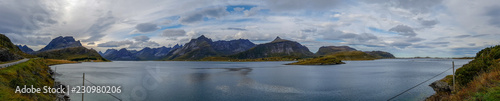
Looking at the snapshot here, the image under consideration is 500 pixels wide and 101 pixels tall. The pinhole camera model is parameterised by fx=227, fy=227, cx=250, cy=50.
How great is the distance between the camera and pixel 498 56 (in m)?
47.5

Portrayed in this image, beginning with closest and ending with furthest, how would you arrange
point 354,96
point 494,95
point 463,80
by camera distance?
point 494,95 < point 463,80 < point 354,96

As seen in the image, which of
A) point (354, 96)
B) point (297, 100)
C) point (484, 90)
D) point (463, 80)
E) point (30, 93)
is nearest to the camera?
point (484, 90)

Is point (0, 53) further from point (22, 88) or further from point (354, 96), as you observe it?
point (354, 96)

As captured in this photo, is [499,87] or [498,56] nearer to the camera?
[499,87]

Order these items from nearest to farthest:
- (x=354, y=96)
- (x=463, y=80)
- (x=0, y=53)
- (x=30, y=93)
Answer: (x=30, y=93), (x=463, y=80), (x=354, y=96), (x=0, y=53)

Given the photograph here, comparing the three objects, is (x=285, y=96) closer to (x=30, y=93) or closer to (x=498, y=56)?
(x=30, y=93)

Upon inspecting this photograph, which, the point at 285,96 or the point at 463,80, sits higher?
the point at 463,80

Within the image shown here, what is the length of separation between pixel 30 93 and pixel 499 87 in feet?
183

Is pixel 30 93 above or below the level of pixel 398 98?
above

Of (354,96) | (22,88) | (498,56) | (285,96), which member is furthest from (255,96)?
(498,56)

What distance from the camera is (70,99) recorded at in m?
42.5

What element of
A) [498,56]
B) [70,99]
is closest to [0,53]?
[70,99]

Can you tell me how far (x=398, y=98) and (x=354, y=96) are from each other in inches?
310

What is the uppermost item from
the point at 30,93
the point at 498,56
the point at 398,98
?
the point at 498,56
